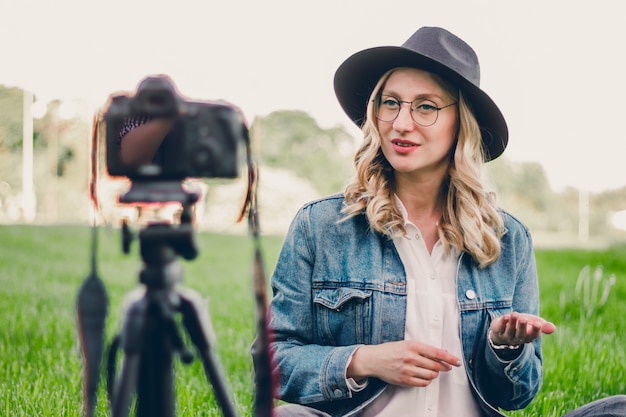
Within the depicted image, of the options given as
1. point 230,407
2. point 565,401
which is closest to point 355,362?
point 230,407

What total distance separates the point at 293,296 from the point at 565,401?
179 centimetres

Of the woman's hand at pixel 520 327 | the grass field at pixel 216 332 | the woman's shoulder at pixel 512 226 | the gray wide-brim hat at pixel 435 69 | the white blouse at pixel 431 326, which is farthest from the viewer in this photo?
the grass field at pixel 216 332

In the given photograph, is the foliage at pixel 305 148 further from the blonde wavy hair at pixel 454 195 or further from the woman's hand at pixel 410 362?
the woman's hand at pixel 410 362

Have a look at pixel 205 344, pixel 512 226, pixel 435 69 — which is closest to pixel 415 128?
pixel 435 69

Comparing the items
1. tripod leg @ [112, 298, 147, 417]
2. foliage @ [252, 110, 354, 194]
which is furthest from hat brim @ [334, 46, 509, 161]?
foliage @ [252, 110, 354, 194]

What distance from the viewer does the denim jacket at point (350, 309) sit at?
220 cm

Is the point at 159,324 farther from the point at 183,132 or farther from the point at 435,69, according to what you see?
the point at 435,69

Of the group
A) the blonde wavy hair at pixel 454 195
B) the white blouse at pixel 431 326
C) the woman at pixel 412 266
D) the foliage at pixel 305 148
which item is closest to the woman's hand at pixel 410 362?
the woman at pixel 412 266

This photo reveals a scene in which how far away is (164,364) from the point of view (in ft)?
4.07

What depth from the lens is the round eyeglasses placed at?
7.61 feet

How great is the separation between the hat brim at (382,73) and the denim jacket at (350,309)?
503 mm

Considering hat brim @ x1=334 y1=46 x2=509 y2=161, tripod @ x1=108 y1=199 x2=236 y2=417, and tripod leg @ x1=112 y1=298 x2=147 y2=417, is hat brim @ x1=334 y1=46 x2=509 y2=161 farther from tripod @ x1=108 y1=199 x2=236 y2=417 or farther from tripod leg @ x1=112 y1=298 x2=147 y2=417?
tripod leg @ x1=112 y1=298 x2=147 y2=417

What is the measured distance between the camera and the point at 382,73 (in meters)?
2.50

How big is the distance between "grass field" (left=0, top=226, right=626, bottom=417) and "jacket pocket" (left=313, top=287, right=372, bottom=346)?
1.98 ft
